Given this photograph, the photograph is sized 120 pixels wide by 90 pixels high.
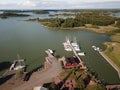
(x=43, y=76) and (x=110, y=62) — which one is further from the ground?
(x=43, y=76)

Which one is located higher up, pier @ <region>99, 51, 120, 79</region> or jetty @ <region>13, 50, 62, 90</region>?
jetty @ <region>13, 50, 62, 90</region>

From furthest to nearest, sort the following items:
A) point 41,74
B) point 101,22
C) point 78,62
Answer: point 101,22, point 78,62, point 41,74

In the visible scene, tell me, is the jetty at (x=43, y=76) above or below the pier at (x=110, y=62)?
above

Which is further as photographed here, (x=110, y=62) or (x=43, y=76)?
(x=110, y=62)

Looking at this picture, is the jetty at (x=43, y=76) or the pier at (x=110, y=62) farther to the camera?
the pier at (x=110, y=62)

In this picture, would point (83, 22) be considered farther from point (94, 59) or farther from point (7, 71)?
point (7, 71)

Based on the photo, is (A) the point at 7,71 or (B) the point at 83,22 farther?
(B) the point at 83,22

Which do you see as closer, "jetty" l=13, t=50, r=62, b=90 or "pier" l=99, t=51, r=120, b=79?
"jetty" l=13, t=50, r=62, b=90

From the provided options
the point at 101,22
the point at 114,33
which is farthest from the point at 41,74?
the point at 101,22

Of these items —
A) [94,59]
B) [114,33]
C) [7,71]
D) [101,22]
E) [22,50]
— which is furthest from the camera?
[101,22]
